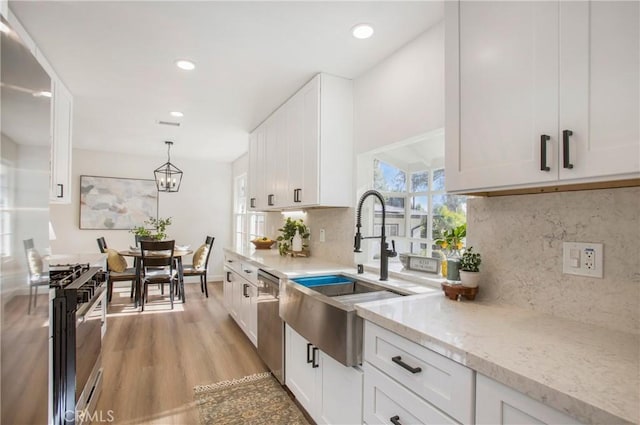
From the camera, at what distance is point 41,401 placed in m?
1.08

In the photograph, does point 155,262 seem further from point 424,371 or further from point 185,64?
point 424,371

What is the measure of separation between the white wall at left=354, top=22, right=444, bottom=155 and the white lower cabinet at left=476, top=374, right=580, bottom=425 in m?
1.38

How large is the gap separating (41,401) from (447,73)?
1982 mm

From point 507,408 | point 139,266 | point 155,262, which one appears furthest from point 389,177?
point 139,266

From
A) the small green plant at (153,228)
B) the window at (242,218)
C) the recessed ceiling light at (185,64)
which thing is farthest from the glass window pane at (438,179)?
the small green plant at (153,228)

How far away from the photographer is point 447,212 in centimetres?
243

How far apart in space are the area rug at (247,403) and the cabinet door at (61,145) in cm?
207

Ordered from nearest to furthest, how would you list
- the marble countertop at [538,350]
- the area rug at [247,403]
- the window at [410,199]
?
the marble countertop at [538,350], the area rug at [247,403], the window at [410,199]

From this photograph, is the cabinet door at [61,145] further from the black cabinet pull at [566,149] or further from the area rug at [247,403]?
the black cabinet pull at [566,149]

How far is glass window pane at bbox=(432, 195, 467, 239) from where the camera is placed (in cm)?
237

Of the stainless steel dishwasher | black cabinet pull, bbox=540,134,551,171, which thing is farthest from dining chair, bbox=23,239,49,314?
black cabinet pull, bbox=540,134,551,171

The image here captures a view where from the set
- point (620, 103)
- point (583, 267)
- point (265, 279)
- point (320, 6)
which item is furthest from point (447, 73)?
point (265, 279)

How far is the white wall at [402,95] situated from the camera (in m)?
1.88

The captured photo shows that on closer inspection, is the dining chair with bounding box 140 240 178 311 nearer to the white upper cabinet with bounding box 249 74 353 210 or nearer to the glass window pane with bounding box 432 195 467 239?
the white upper cabinet with bounding box 249 74 353 210
